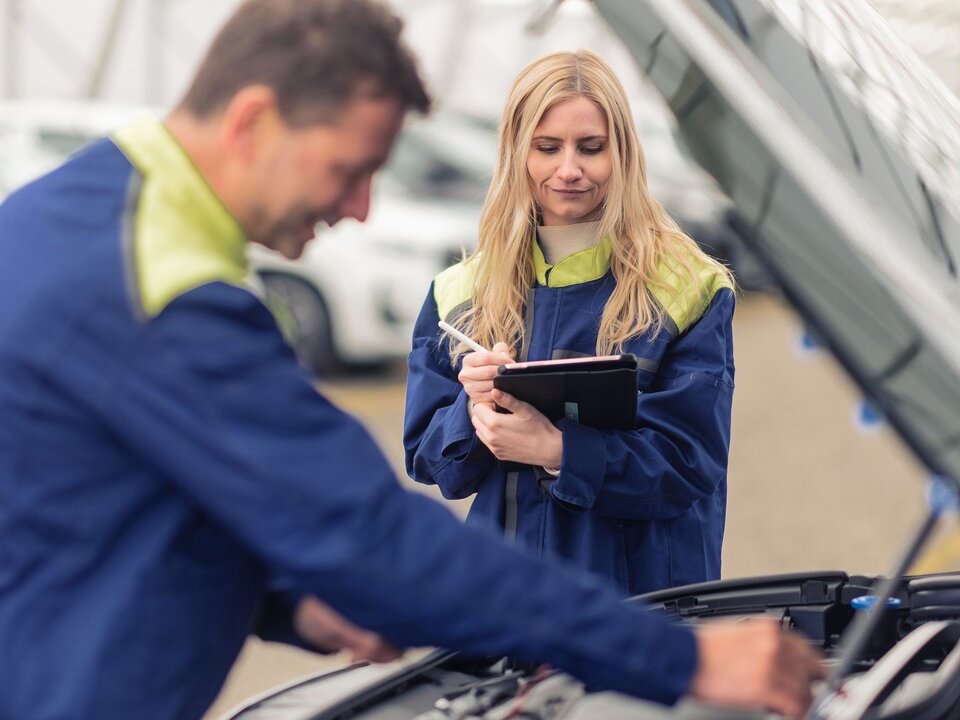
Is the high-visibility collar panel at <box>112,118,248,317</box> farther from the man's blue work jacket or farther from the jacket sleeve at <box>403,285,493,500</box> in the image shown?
the jacket sleeve at <box>403,285,493,500</box>

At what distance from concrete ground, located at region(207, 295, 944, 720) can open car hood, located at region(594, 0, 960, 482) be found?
2672 millimetres

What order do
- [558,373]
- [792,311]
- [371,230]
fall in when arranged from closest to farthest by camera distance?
[792,311] < [558,373] < [371,230]

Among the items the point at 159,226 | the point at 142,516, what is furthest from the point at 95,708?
the point at 159,226

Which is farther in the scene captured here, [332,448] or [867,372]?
[867,372]

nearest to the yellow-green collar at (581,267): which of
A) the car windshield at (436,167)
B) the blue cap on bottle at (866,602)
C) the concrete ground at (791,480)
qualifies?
the blue cap on bottle at (866,602)

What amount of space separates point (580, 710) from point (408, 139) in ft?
29.1

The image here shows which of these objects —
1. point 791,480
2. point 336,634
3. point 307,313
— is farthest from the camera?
point 307,313

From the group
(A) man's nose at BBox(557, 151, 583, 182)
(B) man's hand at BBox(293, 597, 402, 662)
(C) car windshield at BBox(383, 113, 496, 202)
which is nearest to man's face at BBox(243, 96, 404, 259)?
(B) man's hand at BBox(293, 597, 402, 662)

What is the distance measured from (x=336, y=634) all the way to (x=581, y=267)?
1085mm

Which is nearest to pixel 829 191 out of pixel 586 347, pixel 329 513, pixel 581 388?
pixel 329 513

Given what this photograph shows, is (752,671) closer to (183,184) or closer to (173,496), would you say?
(173,496)

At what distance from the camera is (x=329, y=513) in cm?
131

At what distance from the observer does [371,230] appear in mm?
8914

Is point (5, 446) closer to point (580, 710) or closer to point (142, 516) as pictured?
point (142, 516)
